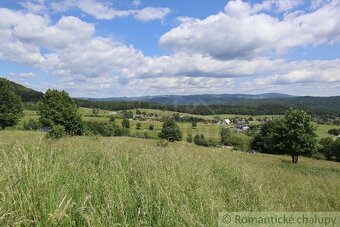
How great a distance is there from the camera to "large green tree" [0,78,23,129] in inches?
2234

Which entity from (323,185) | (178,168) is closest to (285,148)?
(323,185)

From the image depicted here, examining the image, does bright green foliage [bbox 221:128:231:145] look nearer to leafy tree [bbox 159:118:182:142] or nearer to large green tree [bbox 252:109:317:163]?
leafy tree [bbox 159:118:182:142]

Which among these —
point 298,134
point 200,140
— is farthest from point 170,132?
point 298,134

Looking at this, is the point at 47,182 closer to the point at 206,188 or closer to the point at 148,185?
the point at 148,185

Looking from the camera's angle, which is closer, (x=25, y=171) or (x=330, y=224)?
(x=25, y=171)

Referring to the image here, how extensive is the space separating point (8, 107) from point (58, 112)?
46.1ft

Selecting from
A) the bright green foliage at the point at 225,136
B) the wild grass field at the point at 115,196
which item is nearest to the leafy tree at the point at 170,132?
the bright green foliage at the point at 225,136

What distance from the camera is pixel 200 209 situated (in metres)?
4.32

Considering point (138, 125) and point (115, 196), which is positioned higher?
point (115, 196)

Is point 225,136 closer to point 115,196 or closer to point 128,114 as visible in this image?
point 128,114

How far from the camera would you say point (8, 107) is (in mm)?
57750

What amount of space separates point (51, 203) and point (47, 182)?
0.46m

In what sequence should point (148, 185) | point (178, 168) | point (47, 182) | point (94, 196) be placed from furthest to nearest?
1. point (178, 168)
2. point (148, 185)
3. point (94, 196)
4. point (47, 182)

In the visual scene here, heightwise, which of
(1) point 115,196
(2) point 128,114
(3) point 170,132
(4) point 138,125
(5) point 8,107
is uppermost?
(1) point 115,196
